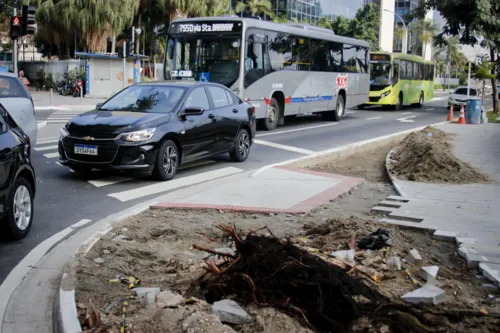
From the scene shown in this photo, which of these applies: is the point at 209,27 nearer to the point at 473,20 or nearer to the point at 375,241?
the point at 375,241

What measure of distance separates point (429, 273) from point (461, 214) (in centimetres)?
306

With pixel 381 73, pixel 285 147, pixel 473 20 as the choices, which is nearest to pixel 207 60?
pixel 285 147

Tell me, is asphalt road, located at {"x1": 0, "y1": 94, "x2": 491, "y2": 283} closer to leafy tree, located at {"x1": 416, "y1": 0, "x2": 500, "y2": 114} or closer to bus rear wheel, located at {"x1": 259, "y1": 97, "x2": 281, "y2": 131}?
bus rear wheel, located at {"x1": 259, "y1": 97, "x2": 281, "y2": 131}

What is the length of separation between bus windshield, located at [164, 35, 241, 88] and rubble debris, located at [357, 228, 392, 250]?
13218 mm

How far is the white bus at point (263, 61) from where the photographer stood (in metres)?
19.6

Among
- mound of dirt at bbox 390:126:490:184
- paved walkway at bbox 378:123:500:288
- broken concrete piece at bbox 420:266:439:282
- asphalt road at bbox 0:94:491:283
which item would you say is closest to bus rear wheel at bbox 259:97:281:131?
asphalt road at bbox 0:94:491:283

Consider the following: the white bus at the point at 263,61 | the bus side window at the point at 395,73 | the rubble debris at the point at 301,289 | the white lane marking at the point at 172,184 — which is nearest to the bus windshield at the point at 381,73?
the bus side window at the point at 395,73

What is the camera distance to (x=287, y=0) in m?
69.0

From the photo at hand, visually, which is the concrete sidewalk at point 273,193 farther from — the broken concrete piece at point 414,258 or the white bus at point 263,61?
the white bus at point 263,61

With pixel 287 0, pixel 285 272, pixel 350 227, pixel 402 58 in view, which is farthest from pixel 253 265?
pixel 287 0

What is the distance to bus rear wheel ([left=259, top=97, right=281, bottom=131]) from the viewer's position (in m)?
21.2

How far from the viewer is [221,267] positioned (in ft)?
17.3

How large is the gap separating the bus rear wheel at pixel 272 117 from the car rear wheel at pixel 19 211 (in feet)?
46.1

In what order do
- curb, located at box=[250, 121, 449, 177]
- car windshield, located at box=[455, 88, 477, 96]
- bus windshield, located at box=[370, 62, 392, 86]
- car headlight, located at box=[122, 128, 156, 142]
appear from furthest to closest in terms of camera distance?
1. car windshield, located at box=[455, 88, 477, 96]
2. bus windshield, located at box=[370, 62, 392, 86]
3. curb, located at box=[250, 121, 449, 177]
4. car headlight, located at box=[122, 128, 156, 142]
